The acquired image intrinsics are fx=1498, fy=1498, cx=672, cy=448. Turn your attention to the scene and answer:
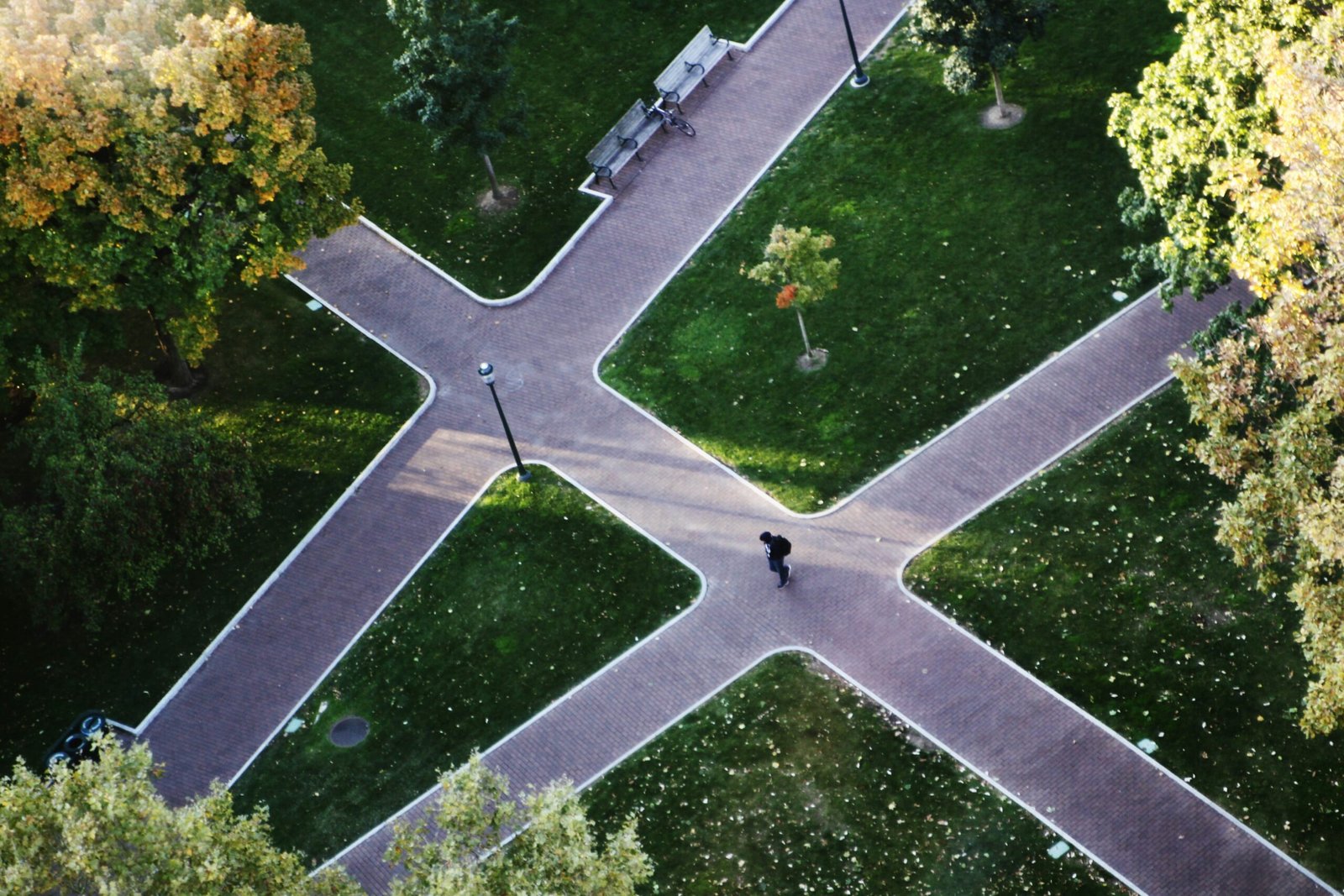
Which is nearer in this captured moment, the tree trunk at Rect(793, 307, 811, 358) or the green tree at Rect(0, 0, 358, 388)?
the green tree at Rect(0, 0, 358, 388)

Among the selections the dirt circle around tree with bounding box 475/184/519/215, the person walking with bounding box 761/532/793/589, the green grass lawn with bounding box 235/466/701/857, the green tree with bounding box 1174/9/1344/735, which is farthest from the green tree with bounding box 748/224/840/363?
the green tree with bounding box 1174/9/1344/735

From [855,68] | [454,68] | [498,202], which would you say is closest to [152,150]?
[454,68]

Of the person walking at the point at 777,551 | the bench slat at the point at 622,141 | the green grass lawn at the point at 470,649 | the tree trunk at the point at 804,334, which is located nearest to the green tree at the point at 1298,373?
the person walking at the point at 777,551

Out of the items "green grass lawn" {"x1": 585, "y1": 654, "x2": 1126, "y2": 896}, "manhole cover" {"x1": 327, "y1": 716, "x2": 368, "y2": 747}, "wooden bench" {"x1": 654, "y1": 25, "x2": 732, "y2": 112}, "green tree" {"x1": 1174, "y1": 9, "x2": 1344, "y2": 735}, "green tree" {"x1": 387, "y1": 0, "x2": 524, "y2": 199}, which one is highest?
"green tree" {"x1": 387, "y1": 0, "x2": 524, "y2": 199}

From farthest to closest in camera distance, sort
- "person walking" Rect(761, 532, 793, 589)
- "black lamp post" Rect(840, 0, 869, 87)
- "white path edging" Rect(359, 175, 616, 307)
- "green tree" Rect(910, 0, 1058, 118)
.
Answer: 1. "black lamp post" Rect(840, 0, 869, 87)
2. "white path edging" Rect(359, 175, 616, 307)
3. "green tree" Rect(910, 0, 1058, 118)
4. "person walking" Rect(761, 532, 793, 589)

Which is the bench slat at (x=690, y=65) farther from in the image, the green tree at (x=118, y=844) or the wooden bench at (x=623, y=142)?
the green tree at (x=118, y=844)

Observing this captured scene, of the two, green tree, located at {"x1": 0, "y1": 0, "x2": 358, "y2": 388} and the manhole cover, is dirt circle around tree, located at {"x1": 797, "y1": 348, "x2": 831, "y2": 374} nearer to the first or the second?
green tree, located at {"x1": 0, "y1": 0, "x2": 358, "y2": 388}
